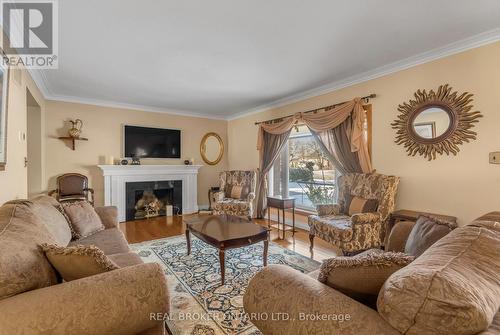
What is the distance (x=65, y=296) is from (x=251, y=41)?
2.45m

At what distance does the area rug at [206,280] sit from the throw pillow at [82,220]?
2.48 ft

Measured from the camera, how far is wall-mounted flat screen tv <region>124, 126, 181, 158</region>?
16.4ft

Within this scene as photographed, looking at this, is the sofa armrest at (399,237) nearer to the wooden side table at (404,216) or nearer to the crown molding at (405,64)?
the wooden side table at (404,216)

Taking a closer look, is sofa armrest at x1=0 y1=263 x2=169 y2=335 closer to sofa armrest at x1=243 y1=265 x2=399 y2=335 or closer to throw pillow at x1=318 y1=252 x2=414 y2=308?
sofa armrest at x1=243 y1=265 x2=399 y2=335

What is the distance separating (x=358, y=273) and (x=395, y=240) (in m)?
1.21

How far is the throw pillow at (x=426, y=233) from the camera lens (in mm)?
1460

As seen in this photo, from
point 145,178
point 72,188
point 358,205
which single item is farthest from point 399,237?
point 72,188

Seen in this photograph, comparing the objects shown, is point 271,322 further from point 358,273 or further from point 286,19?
point 286,19

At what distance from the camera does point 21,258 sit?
103 cm

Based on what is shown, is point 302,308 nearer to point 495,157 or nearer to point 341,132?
point 495,157

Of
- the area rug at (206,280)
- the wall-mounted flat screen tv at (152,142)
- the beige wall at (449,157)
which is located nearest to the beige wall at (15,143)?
the area rug at (206,280)

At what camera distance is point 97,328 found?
975 millimetres

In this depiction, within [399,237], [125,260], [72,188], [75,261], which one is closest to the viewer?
[75,261]

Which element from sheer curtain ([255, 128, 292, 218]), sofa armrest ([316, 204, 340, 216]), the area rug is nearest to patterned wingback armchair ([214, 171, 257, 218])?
sheer curtain ([255, 128, 292, 218])
